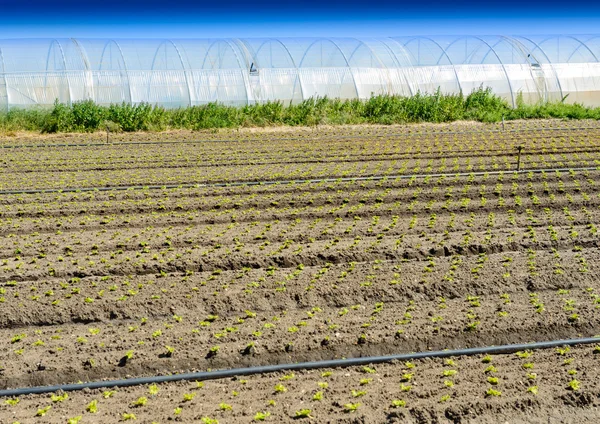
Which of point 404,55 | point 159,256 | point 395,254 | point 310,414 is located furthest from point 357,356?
point 404,55

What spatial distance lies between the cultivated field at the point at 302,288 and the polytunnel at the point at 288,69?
9225mm

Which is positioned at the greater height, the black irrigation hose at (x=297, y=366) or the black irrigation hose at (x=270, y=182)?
the black irrigation hose at (x=270, y=182)

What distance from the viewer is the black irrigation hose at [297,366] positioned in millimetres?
5188

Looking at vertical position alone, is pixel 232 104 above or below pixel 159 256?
above

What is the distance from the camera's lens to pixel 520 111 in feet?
75.9

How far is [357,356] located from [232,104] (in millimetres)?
17871

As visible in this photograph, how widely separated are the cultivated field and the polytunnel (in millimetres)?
9225

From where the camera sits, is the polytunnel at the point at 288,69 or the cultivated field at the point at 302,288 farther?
the polytunnel at the point at 288,69

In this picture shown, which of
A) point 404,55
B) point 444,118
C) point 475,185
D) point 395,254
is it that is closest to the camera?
point 395,254

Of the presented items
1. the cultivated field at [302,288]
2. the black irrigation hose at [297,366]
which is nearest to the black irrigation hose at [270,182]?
the cultivated field at [302,288]

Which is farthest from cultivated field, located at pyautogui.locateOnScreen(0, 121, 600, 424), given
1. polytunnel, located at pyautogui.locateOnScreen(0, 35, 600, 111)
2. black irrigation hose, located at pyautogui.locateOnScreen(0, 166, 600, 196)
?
polytunnel, located at pyautogui.locateOnScreen(0, 35, 600, 111)

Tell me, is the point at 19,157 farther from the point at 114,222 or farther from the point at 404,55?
the point at 404,55

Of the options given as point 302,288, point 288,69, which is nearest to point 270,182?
point 302,288

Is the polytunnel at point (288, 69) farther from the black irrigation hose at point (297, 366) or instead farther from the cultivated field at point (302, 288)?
the black irrigation hose at point (297, 366)
